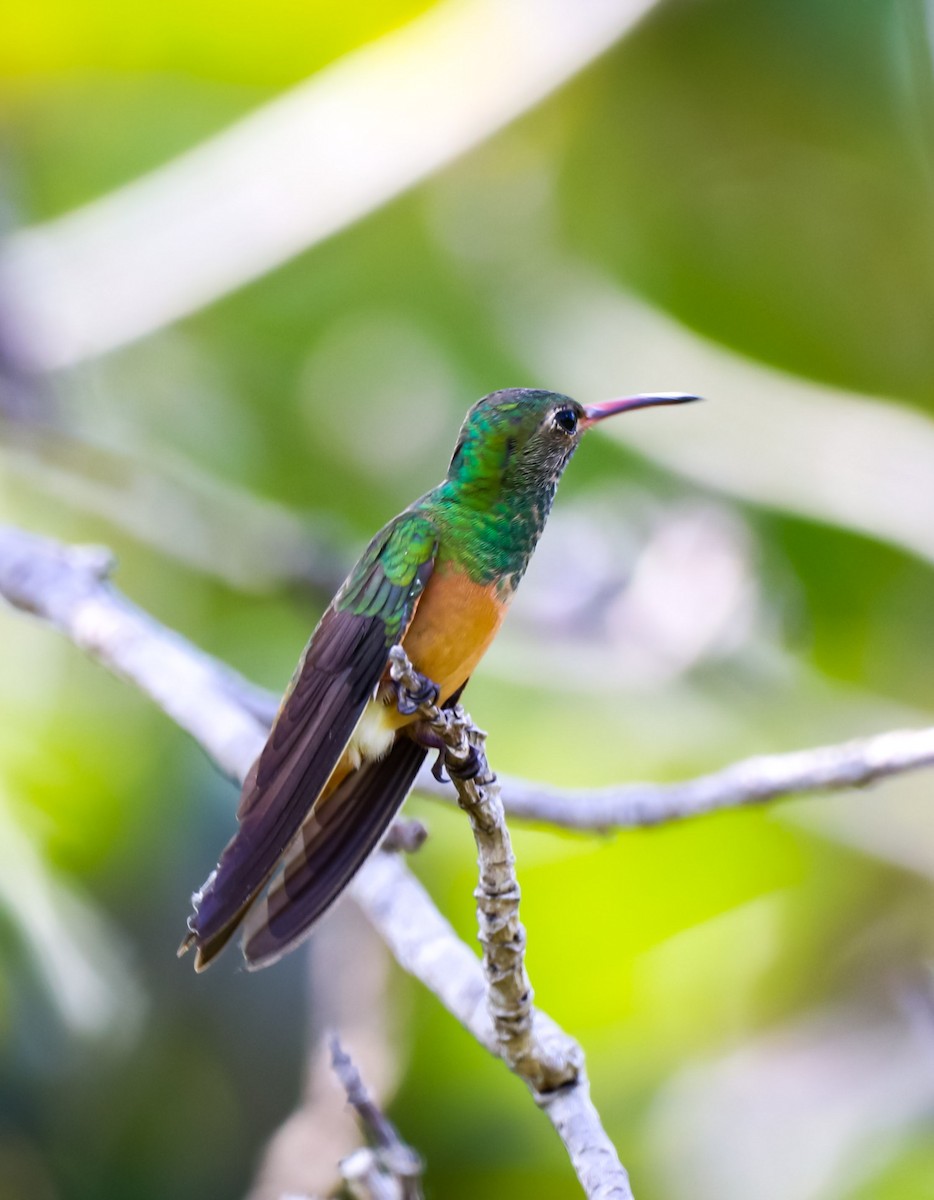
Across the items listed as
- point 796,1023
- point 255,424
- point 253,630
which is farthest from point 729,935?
point 255,424

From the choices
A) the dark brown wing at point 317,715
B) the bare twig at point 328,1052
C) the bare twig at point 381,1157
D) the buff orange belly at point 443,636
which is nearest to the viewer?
the bare twig at point 381,1157

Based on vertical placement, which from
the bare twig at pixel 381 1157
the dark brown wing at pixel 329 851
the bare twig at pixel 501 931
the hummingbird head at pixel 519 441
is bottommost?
the bare twig at pixel 381 1157

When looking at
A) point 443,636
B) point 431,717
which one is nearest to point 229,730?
point 443,636

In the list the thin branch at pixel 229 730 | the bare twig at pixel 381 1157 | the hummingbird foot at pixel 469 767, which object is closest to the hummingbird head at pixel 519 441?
the thin branch at pixel 229 730

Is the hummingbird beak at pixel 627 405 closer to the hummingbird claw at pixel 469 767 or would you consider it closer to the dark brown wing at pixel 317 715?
the dark brown wing at pixel 317 715

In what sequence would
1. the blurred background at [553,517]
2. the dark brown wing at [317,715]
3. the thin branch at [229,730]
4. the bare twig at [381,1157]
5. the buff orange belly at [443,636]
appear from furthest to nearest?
1. the blurred background at [553,517]
2. the buff orange belly at [443,636]
3. the dark brown wing at [317,715]
4. the thin branch at [229,730]
5. the bare twig at [381,1157]

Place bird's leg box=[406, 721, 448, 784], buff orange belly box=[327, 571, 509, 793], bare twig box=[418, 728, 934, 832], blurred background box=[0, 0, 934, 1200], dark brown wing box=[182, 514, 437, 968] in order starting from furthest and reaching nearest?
blurred background box=[0, 0, 934, 1200], buff orange belly box=[327, 571, 509, 793], bare twig box=[418, 728, 934, 832], dark brown wing box=[182, 514, 437, 968], bird's leg box=[406, 721, 448, 784]

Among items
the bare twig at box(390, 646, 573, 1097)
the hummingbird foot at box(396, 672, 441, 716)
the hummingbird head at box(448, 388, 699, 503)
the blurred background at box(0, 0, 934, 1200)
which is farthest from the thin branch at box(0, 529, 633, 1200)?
the hummingbird head at box(448, 388, 699, 503)

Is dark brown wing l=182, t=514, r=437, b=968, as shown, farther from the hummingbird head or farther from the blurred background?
the blurred background
